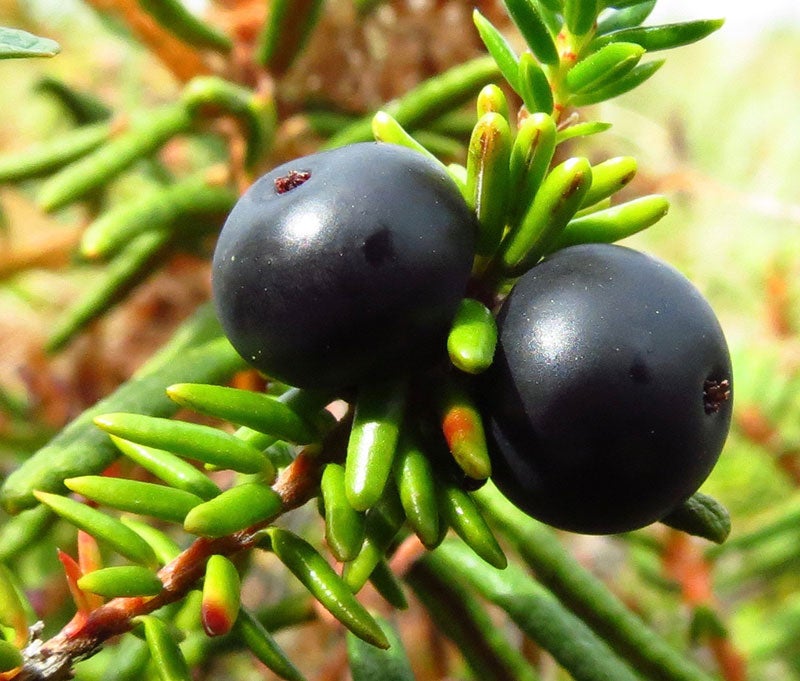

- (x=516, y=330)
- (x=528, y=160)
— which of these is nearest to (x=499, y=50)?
(x=528, y=160)

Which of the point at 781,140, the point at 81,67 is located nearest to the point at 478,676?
the point at 81,67

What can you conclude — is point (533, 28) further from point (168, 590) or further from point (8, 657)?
point (8, 657)

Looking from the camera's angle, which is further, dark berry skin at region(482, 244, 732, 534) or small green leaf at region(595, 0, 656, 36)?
small green leaf at region(595, 0, 656, 36)

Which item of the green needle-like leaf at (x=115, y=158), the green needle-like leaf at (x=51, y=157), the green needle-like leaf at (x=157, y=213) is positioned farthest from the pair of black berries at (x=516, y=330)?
the green needle-like leaf at (x=51, y=157)

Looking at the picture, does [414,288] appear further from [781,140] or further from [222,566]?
[781,140]

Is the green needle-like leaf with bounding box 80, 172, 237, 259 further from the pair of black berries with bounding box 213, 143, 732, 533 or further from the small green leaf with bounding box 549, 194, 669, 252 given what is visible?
the small green leaf with bounding box 549, 194, 669, 252

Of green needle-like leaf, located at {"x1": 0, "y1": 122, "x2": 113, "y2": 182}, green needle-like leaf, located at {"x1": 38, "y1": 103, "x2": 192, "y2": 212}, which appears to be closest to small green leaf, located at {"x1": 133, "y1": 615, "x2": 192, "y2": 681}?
green needle-like leaf, located at {"x1": 38, "y1": 103, "x2": 192, "y2": 212}

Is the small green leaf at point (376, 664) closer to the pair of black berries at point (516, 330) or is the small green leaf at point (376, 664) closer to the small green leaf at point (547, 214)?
the pair of black berries at point (516, 330)

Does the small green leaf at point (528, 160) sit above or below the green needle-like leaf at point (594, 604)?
above
